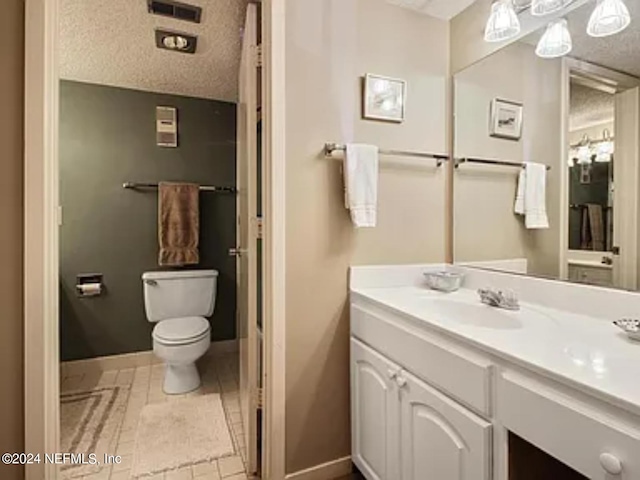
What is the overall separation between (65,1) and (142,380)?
232 cm

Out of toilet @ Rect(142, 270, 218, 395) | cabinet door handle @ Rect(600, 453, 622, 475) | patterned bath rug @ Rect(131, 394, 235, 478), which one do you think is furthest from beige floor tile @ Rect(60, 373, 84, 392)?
cabinet door handle @ Rect(600, 453, 622, 475)

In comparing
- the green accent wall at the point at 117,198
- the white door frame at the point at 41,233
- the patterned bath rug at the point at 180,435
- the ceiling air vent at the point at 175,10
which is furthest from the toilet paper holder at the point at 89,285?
the ceiling air vent at the point at 175,10

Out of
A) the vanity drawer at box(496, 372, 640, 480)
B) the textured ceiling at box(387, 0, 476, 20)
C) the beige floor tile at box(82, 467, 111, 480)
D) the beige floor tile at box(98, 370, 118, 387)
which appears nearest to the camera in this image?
the vanity drawer at box(496, 372, 640, 480)

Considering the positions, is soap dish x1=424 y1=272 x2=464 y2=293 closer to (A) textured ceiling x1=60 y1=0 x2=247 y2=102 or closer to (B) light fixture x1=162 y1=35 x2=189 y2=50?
(A) textured ceiling x1=60 y1=0 x2=247 y2=102

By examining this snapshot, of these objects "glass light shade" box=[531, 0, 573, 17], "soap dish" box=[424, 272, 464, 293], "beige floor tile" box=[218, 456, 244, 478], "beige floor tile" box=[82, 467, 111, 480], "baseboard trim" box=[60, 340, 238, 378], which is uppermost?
"glass light shade" box=[531, 0, 573, 17]

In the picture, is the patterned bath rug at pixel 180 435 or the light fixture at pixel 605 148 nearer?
the light fixture at pixel 605 148

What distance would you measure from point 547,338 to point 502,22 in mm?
1319

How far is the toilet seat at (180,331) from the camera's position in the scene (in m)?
2.16

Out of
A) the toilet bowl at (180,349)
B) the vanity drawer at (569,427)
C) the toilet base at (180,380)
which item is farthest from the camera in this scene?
the toilet base at (180,380)

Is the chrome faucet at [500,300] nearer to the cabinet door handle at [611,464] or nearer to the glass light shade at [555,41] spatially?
the cabinet door handle at [611,464]

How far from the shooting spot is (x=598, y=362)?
741 millimetres

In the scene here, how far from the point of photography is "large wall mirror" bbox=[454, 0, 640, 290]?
1.11m

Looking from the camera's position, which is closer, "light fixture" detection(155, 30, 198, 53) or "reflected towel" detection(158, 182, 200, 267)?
"light fixture" detection(155, 30, 198, 53)

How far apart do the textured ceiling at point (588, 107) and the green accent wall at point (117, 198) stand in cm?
244
